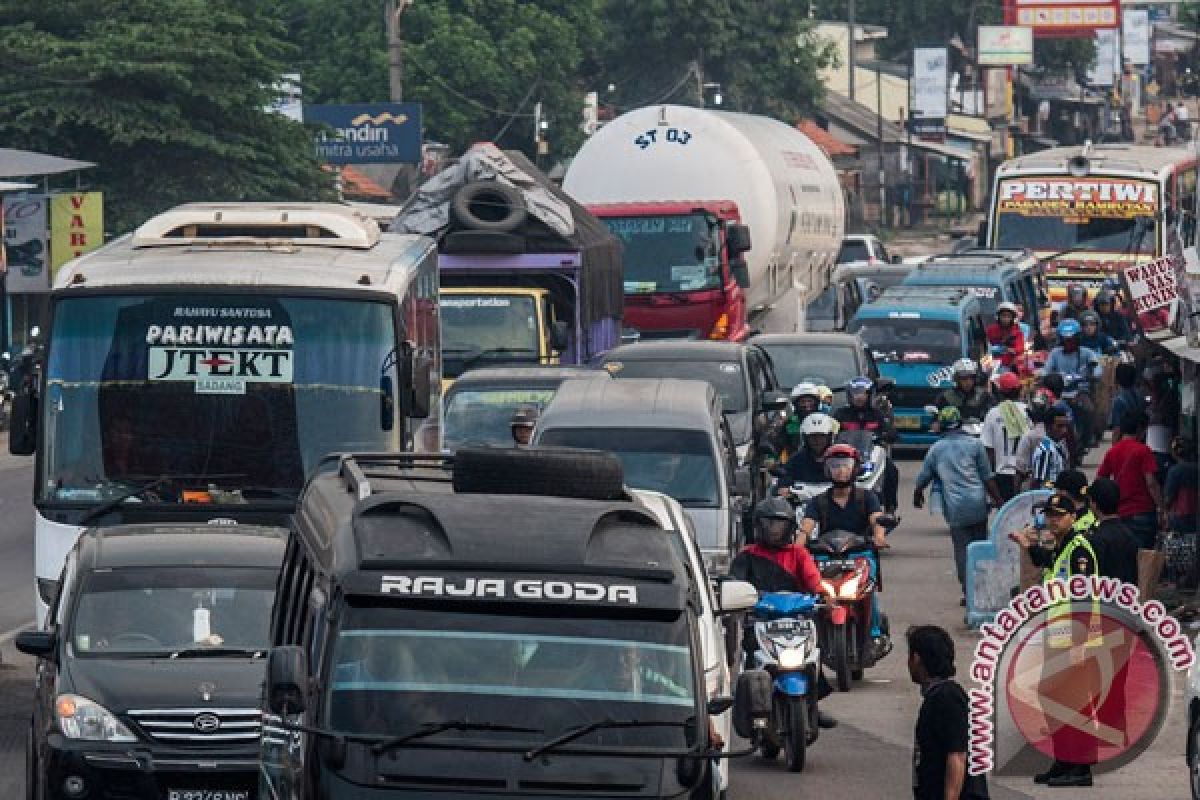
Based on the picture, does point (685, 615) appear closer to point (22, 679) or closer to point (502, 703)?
point (502, 703)

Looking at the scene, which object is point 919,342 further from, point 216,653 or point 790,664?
point 216,653

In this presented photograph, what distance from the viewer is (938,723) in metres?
10.2

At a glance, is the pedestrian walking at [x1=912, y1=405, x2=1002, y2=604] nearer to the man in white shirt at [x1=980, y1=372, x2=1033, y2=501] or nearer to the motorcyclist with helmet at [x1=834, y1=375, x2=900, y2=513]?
the man in white shirt at [x1=980, y1=372, x2=1033, y2=501]

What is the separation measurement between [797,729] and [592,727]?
620 centimetres

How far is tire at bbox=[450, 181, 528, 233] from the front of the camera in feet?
101

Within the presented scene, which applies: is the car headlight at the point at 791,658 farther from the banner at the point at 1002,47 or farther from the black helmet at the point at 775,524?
the banner at the point at 1002,47

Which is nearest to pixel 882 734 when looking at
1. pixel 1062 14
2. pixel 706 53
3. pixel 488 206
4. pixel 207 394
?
pixel 207 394

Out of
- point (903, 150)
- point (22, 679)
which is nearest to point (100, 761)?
point (22, 679)

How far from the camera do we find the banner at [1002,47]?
10262 centimetres

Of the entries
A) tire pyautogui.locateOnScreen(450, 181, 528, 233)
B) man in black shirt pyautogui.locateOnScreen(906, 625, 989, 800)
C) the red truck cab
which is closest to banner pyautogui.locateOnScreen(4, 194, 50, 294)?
the red truck cab

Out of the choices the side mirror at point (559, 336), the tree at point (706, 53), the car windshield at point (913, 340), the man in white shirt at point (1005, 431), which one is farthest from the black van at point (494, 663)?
the tree at point (706, 53)

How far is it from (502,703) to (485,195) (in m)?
22.9

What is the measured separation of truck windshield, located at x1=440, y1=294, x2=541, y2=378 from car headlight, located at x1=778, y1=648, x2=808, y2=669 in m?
14.0

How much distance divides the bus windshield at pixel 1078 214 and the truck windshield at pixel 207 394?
105ft
